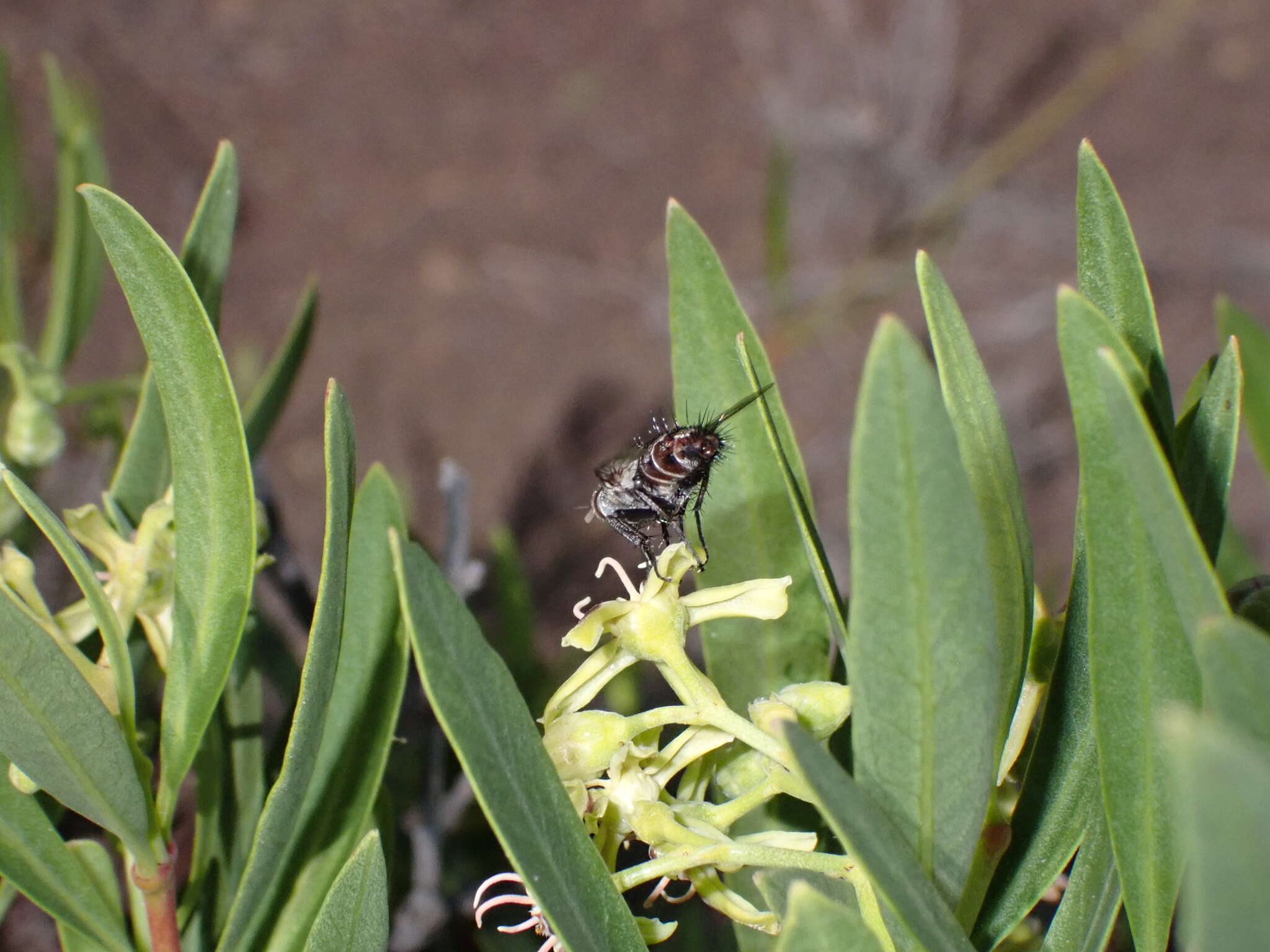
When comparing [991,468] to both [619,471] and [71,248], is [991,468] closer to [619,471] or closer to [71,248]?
[619,471]

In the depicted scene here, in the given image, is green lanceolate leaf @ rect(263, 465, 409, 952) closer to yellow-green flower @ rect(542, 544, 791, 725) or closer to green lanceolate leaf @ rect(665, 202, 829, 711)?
yellow-green flower @ rect(542, 544, 791, 725)

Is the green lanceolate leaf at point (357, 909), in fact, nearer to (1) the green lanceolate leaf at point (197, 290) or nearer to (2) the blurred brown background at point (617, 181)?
(1) the green lanceolate leaf at point (197, 290)

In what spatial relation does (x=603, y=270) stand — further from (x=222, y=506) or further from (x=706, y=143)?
(x=222, y=506)

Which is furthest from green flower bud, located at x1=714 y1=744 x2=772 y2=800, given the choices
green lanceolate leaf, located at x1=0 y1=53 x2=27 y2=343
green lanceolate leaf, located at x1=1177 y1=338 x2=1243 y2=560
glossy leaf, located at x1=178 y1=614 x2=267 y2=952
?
green lanceolate leaf, located at x1=0 y1=53 x2=27 y2=343

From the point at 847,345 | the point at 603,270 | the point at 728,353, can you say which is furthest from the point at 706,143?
the point at 728,353

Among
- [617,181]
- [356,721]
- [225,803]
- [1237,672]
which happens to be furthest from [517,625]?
[617,181]

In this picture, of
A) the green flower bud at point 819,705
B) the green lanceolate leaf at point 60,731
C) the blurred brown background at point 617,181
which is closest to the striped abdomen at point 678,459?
the green flower bud at point 819,705
